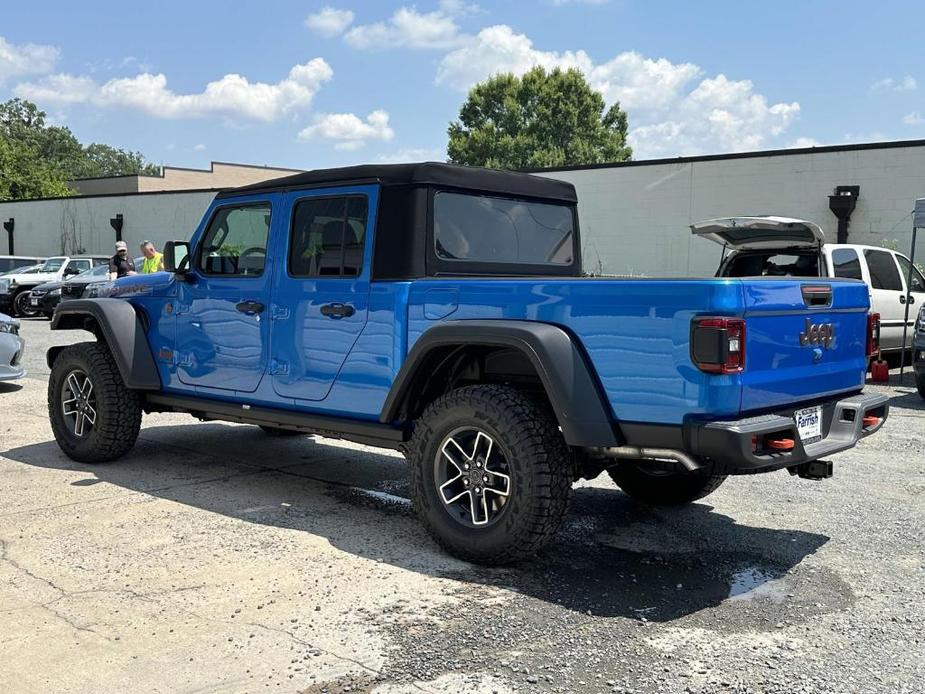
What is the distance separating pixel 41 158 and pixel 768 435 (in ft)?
216

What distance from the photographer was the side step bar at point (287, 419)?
5023mm

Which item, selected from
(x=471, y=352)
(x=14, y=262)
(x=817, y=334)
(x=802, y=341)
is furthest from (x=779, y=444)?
(x=14, y=262)

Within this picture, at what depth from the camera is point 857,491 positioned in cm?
617

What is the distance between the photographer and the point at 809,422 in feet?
14.2

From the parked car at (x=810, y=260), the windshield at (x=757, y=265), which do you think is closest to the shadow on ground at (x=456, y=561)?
the parked car at (x=810, y=260)

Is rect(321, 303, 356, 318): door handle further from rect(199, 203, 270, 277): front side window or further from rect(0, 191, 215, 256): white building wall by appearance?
rect(0, 191, 215, 256): white building wall

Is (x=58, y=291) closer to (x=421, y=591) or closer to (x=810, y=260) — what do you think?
(x=810, y=260)

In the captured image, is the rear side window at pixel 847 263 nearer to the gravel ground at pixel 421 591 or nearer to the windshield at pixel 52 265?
the gravel ground at pixel 421 591

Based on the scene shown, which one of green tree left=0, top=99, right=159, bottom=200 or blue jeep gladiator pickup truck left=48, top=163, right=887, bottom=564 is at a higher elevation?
green tree left=0, top=99, right=159, bottom=200

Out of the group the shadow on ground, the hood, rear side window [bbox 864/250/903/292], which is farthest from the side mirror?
rear side window [bbox 864/250/903/292]

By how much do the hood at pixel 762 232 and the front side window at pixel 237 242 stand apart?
4.92m

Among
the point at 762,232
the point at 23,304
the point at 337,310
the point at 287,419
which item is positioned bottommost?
the point at 23,304

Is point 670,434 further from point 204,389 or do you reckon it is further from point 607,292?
point 204,389

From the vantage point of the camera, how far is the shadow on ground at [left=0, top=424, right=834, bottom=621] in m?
4.25
